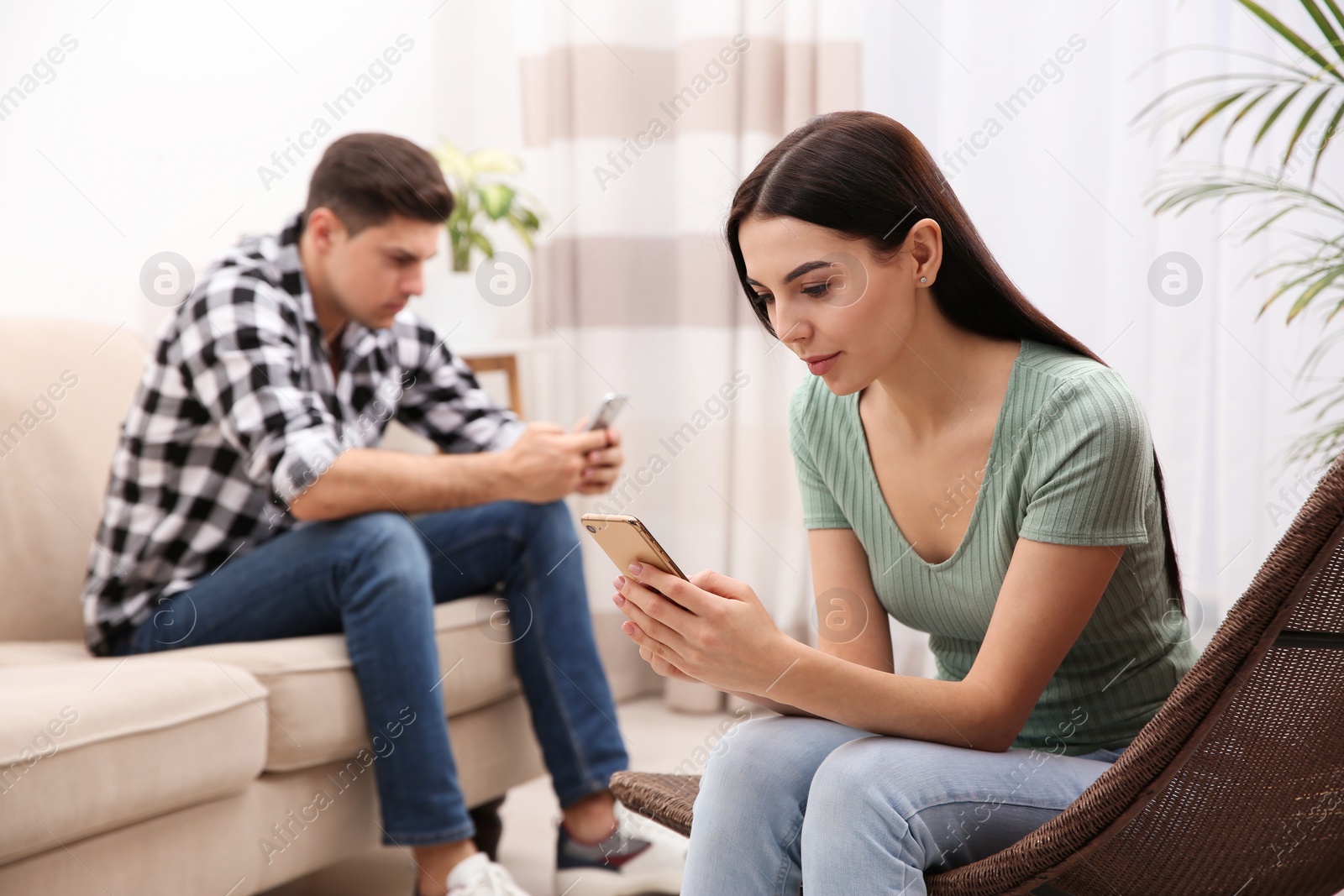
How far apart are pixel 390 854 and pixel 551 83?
1.72 meters

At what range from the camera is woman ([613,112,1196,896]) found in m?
0.79

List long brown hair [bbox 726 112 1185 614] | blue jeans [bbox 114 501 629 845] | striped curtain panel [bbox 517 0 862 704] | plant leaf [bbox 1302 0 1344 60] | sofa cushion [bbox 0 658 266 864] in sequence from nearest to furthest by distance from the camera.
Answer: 1. long brown hair [bbox 726 112 1185 614]
2. sofa cushion [bbox 0 658 266 864]
3. plant leaf [bbox 1302 0 1344 60]
4. blue jeans [bbox 114 501 629 845]
5. striped curtain panel [bbox 517 0 862 704]

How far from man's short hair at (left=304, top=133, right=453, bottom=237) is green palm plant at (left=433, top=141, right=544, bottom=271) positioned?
596 mm

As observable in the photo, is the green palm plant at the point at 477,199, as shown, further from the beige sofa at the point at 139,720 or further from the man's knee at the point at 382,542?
the man's knee at the point at 382,542

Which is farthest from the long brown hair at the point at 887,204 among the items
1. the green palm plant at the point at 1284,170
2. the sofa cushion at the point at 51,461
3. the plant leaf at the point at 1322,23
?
the sofa cushion at the point at 51,461

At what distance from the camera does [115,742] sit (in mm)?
1147

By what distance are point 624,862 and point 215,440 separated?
31.7 inches

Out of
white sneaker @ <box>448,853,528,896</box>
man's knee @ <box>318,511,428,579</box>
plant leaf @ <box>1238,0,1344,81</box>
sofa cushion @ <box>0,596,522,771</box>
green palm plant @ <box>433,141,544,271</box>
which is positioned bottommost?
white sneaker @ <box>448,853,528,896</box>

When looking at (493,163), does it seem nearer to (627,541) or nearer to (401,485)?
(401,485)

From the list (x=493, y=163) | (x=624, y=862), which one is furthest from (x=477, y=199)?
(x=624, y=862)

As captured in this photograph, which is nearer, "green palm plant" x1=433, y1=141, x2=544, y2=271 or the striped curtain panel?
"green palm plant" x1=433, y1=141, x2=544, y2=271

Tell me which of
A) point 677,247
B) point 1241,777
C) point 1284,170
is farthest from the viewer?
point 677,247

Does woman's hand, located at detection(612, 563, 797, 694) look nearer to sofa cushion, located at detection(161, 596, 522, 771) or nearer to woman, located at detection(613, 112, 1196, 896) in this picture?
woman, located at detection(613, 112, 1196, 896)

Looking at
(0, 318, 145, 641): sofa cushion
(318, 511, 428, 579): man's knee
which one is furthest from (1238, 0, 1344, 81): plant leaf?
(0, 318, 145, 641): sofa cushion
